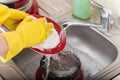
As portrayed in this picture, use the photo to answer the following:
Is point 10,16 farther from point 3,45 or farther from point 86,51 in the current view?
point 86,51

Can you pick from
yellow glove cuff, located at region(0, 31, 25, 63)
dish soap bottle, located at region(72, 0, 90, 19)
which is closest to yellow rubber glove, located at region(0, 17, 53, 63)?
yellow glove cuff, located at region(0, 31, 25, 63)

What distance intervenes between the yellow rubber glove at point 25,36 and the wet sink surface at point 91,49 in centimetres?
38

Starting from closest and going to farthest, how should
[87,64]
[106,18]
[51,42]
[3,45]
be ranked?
[3,45], [51,42], [106,18], [87,64]

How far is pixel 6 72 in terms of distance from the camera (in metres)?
0.89

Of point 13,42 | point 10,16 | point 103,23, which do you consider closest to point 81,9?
point 103,23

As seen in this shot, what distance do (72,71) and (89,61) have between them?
0.20 metres

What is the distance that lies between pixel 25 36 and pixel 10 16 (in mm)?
171

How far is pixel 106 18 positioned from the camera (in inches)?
40.1

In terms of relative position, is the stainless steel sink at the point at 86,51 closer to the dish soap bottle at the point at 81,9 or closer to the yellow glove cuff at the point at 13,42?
the dish soap bottle at the point at 81,9

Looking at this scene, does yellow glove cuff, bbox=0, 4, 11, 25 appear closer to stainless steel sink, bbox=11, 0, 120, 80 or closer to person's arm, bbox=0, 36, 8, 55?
person's arm, bbox=0, 36, 8, 55

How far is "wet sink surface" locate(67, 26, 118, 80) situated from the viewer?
1.10 metres

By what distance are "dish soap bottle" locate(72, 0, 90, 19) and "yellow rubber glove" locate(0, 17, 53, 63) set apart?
0.34 m

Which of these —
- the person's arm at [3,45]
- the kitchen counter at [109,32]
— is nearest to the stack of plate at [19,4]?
the kitchen counter at [109,32]

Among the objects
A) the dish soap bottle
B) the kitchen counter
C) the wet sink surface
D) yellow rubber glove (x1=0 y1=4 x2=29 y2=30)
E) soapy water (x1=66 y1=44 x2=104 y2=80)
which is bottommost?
soapy water (x1=66 y1=44 x2=104 y2=80)
